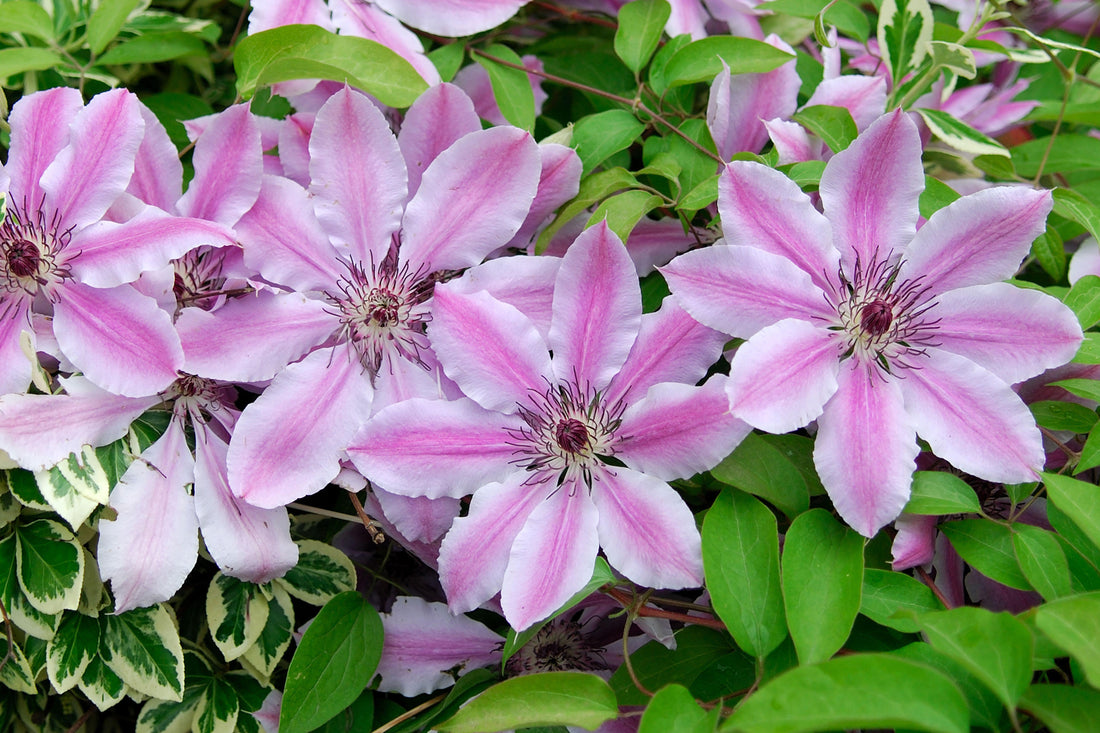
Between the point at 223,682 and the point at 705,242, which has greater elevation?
the point at 705,242

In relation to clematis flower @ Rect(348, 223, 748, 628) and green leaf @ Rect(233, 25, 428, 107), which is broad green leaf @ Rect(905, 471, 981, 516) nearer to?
clematis flower @ Rect(348, 223, 748, 628)

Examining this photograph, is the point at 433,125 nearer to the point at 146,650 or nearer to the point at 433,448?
the point at 433,448

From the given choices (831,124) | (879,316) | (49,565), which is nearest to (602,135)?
(831,124)

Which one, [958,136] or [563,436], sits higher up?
[958,136]

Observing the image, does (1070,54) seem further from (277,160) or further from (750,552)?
(277,160)

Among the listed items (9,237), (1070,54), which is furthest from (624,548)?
(1070,54)
